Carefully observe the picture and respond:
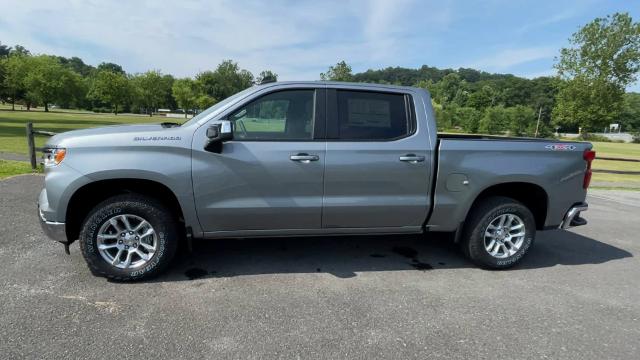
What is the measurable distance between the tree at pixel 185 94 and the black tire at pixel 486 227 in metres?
80.4

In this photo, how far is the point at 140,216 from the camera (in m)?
3.51

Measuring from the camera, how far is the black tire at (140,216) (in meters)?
3.45

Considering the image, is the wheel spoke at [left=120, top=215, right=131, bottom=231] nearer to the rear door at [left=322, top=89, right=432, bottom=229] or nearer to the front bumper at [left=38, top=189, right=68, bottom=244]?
the front bumper at [left=38, top=189, right=68, bottom=244]

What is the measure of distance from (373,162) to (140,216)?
7.40ft

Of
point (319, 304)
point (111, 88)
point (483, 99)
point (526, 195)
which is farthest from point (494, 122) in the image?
point (319, 304)

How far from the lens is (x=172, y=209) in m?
3.72

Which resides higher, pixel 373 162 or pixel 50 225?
pixel 373 162

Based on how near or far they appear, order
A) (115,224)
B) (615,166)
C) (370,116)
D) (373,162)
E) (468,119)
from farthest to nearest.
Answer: (468,119) → (615,166) → (370,116) → (373,162) → (115,224)

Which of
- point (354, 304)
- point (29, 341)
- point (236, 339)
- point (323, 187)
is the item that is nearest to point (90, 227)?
point (29, 341)

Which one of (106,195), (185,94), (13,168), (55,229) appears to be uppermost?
(185,94)

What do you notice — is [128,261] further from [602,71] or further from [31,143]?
[602,71]

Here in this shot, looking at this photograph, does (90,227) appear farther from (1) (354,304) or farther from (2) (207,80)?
(2) (207,80)

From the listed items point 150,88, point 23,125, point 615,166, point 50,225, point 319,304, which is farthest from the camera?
point 150,88

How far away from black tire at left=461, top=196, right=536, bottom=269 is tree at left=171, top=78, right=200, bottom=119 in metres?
80.4
